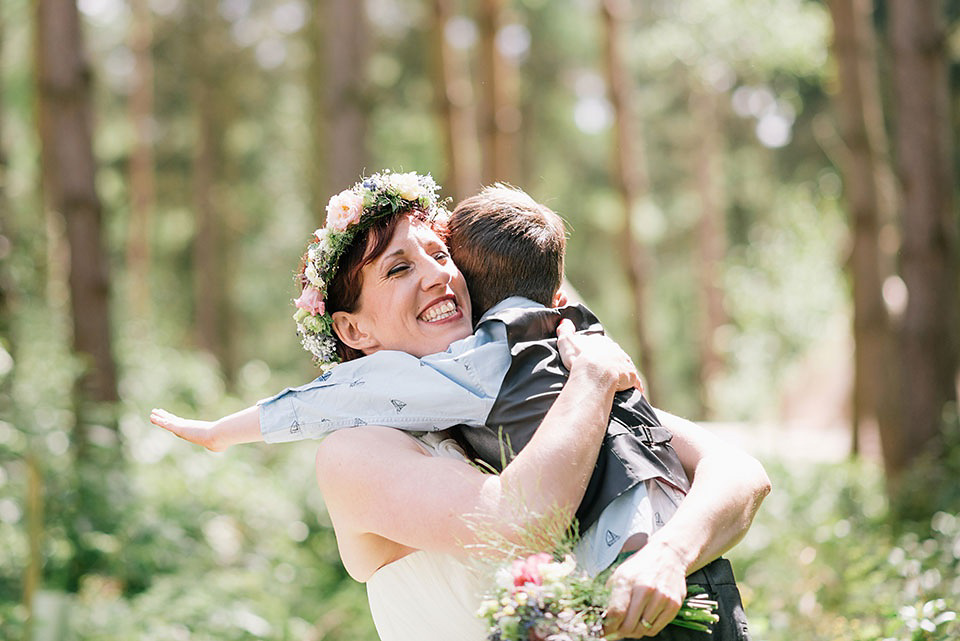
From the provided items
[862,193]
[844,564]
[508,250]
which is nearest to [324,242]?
[508,250]

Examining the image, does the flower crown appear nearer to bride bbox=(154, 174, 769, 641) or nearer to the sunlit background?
bride bbox=(154, 174, 769, 641)

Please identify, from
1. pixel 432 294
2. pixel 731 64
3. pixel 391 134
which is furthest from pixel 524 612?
pixel 391 134

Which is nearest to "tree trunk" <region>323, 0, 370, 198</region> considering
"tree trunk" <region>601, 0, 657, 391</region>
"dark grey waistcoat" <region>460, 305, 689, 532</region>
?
"tree trunk" <region>601, 0, 657, 391</region>

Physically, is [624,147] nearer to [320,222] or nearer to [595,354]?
[320,222]

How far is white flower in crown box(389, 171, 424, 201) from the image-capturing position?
2414mm

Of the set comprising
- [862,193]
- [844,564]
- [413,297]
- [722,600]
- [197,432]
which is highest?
[413,297]

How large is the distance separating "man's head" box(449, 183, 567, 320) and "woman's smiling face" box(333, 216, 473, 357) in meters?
0.05

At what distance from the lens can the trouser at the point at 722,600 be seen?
206 centimetres

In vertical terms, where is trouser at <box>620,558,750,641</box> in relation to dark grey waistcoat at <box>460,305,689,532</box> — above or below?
below

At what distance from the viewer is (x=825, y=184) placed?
20828 millimetres

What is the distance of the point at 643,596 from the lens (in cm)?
179

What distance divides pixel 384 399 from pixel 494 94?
10354mm

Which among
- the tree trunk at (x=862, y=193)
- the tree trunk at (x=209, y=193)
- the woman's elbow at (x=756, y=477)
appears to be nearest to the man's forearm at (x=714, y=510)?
the woman's elbow at (x=756, y=477)

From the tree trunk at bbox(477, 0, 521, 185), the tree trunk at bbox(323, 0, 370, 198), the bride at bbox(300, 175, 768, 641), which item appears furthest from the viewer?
the tree trunk at bbox(477, 0, 521, 185)
